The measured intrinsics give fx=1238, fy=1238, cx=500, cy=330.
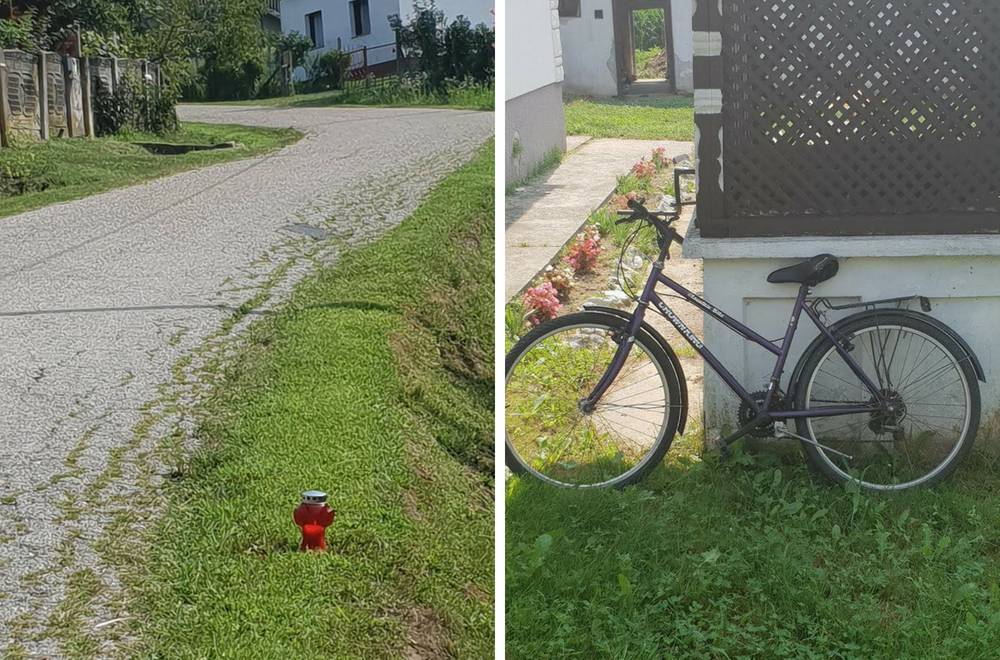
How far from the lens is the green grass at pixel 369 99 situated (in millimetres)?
2416

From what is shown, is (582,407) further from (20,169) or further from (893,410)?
(20,169)

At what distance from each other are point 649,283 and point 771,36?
625mm

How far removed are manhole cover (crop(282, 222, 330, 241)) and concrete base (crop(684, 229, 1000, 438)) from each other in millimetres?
1546

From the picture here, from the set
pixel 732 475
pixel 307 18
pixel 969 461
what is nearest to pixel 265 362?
pixel 307 18

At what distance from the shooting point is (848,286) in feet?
9.00

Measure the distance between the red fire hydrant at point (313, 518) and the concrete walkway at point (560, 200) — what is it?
5.94 ft

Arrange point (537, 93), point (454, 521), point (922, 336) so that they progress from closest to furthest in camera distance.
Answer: point (454, 521)
point (922, 336)
point (537, 93)

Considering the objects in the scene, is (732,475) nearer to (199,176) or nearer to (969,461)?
(969,461)

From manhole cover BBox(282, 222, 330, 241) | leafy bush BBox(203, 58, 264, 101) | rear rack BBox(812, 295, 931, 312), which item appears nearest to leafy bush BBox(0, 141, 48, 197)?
leafy bush BBox(203, 58, 264, 101)

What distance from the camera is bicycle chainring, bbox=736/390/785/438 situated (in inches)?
105

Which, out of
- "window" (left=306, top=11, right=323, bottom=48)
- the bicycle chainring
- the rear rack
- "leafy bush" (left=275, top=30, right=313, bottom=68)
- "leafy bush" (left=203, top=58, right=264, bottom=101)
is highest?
"window" (left=306, top=11, right=323, bottom=48)

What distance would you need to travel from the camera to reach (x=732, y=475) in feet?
8.96

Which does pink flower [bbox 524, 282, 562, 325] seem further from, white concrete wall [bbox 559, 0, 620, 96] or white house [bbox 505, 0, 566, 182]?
white concrete wall [bbox 559, 0, 620, 96]

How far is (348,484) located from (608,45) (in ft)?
26.0
